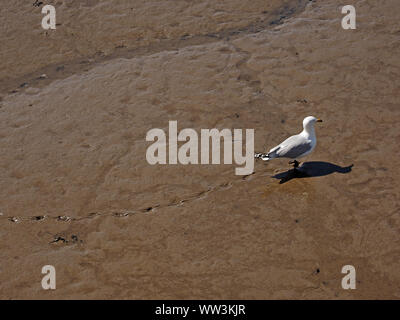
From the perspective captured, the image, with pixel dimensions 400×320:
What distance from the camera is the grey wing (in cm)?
620

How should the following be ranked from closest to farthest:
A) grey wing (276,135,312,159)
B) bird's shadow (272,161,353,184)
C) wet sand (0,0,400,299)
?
wet sand (0,0,400,299), grey wing (276,135,312,159), bird's shadow (272,161,353,184)

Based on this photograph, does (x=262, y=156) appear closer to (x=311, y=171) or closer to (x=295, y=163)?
(x=295, y=163)

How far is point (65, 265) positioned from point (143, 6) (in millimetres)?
7214

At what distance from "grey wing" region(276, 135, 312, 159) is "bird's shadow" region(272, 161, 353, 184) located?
0.30 meters

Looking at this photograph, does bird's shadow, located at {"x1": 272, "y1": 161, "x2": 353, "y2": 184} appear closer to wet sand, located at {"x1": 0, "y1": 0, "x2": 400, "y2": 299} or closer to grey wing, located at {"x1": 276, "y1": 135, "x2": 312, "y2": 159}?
wet sand, located at {"x1": 0, "y1": 0, "x2": 400, "y2": 299}

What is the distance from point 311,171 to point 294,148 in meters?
0.48

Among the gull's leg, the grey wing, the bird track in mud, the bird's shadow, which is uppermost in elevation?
the grey wing

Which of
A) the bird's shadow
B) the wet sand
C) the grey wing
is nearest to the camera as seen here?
the wet sand

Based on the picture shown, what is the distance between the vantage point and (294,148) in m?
6.20

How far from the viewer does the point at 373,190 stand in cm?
610

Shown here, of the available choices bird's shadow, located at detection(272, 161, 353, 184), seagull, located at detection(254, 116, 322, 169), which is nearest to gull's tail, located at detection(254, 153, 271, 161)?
seagull, located at detection(254, 116, 322, 169)

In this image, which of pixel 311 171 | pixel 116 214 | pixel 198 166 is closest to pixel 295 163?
pixel 311 171

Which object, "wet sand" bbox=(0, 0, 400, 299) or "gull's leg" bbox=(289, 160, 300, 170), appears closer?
"wet sand" bbox=(0, 0, 400, 299)
